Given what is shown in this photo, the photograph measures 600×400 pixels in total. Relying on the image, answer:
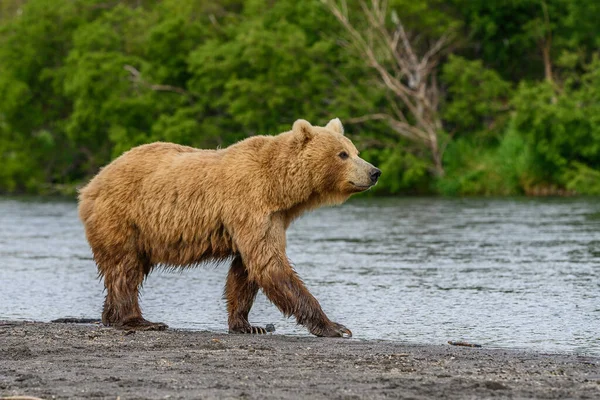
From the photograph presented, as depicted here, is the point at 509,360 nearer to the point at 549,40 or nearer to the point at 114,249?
the point at 114,249

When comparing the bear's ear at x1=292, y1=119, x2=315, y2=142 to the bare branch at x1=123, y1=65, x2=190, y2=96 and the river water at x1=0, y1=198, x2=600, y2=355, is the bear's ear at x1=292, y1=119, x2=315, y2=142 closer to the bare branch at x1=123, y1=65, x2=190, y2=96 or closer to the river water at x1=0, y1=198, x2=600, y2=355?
the river water at x1=0, y1=198, x2=600, y2=355

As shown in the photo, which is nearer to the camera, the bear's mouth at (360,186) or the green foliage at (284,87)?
the bear's mouth at (360,186)

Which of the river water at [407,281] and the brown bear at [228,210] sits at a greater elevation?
the brown bear at [228,210]

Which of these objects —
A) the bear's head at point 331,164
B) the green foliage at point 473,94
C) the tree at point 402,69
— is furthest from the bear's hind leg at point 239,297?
the green foliage at point 473,94

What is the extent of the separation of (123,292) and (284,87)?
88.2 ft

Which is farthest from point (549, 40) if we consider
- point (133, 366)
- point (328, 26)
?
point (133, 366)

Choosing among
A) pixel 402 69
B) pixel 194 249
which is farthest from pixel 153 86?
pixel 194 249

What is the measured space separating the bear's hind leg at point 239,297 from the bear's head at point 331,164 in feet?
2.70

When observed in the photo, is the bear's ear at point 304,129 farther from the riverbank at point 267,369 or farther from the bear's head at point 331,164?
the riverbank at point 267,369

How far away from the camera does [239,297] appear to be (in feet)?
26.6

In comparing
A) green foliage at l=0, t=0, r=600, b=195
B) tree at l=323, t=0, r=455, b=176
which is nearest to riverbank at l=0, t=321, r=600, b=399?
green foliage at l=0, t=0, r=600, b=195

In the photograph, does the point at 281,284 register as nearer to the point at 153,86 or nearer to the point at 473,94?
the point at 473,94

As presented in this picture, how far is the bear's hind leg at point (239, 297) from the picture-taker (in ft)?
26.5

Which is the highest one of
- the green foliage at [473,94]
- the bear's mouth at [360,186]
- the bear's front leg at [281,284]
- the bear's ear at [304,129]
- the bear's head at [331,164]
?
the green foliage at [473,94]
